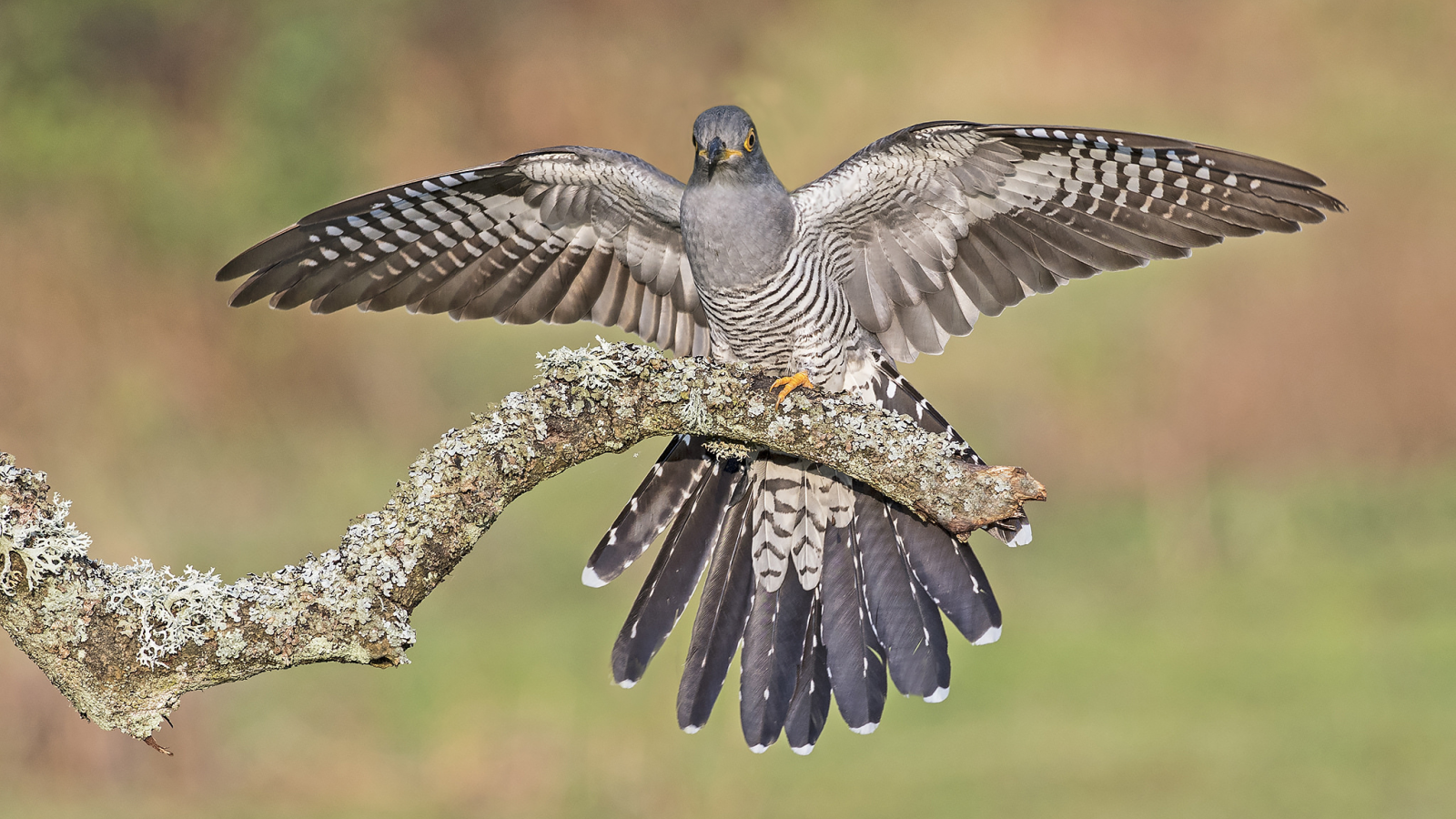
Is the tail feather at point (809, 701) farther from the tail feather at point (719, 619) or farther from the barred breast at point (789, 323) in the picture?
the barred breast at point (789, 323)

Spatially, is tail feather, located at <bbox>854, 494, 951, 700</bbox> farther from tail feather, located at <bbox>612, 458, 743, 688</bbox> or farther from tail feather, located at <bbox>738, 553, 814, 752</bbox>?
tail feather, located at <bbox>612, 458, 743, 688</bbox>

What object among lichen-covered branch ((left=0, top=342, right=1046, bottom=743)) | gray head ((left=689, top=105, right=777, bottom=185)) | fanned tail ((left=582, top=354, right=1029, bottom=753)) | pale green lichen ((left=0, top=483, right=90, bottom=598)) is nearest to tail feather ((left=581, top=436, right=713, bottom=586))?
fanned tail ((left=582, top=354, right=1029, bottom=753))

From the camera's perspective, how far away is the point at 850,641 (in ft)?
6.75

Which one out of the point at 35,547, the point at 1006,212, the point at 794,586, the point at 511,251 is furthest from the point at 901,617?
the point at 35,547

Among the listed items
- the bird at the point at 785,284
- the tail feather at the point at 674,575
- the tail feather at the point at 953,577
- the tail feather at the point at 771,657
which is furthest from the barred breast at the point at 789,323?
the tail feather at the point at 771,657

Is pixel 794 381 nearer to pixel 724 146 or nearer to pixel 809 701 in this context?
pixel 724 146

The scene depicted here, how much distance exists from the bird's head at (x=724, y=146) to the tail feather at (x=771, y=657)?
84cm

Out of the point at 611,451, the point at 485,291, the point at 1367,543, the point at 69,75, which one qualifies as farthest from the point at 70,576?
the point at 1367,543

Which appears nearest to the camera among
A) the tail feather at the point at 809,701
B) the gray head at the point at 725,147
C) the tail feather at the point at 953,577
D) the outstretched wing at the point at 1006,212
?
the outstretched wing at the point at 1006,212

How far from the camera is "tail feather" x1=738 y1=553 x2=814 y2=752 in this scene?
204cm

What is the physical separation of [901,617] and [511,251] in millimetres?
1085

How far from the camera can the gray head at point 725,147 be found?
1.83 meters

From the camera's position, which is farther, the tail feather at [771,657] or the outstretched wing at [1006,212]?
the tail feather at [771,657]

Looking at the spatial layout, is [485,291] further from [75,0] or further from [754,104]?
[75,0]
